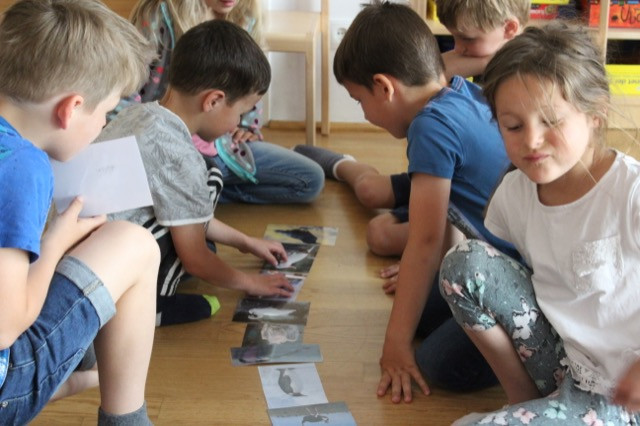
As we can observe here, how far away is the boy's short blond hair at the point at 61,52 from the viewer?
1.27 m

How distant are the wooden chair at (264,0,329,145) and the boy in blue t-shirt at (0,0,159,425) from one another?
1482 millimetres

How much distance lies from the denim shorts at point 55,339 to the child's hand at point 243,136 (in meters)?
1.36

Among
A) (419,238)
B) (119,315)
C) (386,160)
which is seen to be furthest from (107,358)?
(386,160)

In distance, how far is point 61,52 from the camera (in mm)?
1290

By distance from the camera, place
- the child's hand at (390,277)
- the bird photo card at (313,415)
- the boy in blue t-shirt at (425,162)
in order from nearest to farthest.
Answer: the bird photo card at (313,415), the boy in blue t-shirt at (425,162), the child's hand at (390,277)

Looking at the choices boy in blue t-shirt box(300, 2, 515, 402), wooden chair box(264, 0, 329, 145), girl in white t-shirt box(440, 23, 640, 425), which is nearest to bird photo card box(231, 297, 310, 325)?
boy in blue t-shirt box(300, 2, 515, 402)

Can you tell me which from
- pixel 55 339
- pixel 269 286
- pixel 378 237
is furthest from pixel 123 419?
pixel 378 237

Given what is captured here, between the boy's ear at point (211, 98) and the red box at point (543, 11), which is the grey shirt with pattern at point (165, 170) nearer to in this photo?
the boy's ear at point (211, 98)

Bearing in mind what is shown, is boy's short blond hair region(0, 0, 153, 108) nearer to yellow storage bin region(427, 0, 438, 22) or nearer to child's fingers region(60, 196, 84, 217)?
child's fingers region(60, 196, 84, 217)

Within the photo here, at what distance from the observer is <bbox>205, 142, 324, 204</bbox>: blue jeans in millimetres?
2627

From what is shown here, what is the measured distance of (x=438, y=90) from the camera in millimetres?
1846

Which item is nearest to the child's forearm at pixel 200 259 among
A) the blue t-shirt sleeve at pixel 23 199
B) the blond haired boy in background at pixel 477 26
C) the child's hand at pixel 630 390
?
the blue t-shirt sleeve at pixel 23 199

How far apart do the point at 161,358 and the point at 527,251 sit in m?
0.77

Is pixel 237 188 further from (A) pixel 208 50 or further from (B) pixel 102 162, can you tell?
(B) pixel 102 162
